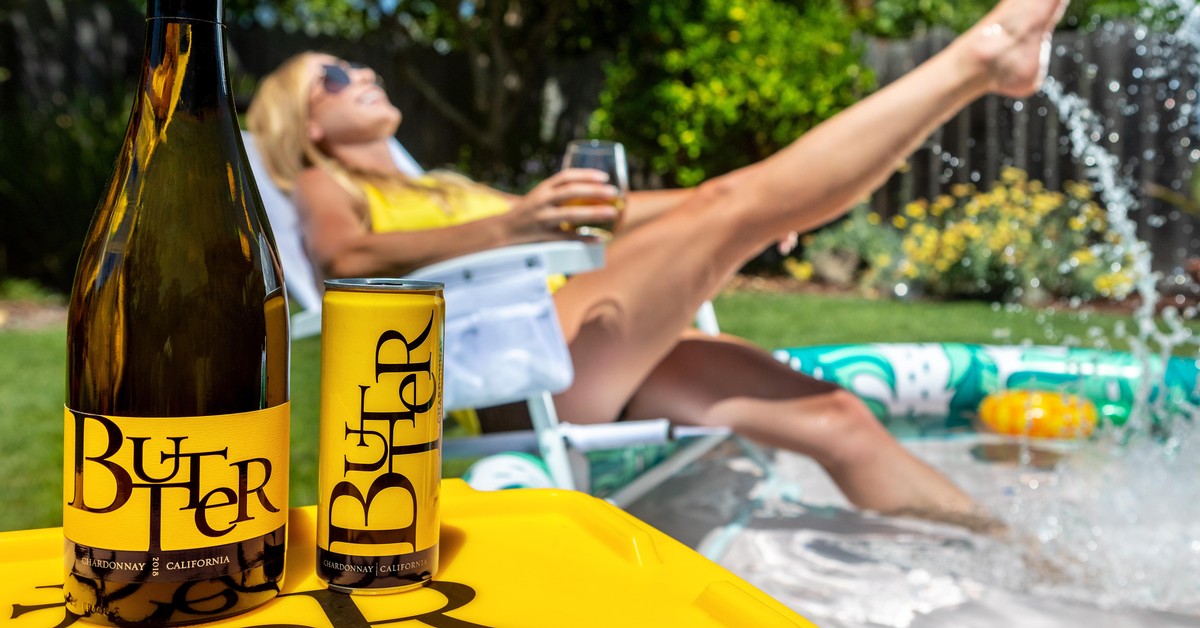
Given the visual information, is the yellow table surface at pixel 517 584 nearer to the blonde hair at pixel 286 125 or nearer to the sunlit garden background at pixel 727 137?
the blonde hair at pixel 286 125

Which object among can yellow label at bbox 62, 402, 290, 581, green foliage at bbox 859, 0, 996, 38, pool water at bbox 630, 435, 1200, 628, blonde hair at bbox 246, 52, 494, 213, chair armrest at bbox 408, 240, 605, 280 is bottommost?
pool water at bbox 630, 435, 1200, 628

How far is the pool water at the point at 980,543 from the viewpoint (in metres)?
1.81

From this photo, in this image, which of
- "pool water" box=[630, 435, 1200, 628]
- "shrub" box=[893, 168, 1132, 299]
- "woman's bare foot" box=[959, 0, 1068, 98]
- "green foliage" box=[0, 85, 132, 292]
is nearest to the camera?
"pool water" box=[630, 435, 1200, 628]

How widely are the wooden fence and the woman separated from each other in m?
4.97

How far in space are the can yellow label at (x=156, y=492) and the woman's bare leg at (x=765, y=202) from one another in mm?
1456

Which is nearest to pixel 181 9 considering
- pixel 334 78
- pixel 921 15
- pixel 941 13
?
pixel 334 78

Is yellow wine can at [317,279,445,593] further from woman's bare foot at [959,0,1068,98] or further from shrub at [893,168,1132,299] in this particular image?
shrub at [893,168,1132,299]

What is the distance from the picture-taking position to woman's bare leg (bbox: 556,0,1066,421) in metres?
1.94

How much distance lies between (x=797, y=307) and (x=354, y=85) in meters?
3.88

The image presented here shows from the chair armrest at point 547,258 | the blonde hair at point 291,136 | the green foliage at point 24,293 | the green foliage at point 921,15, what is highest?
the green foliage at point 921,15

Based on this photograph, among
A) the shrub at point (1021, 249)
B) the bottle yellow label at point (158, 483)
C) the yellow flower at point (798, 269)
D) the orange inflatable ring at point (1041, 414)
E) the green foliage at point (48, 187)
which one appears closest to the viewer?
the bottle yellow label at point (158, 483)

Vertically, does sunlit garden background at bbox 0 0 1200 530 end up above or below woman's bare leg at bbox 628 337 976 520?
above

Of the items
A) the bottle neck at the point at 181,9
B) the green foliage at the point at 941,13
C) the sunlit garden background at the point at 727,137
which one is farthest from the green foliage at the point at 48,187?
the green foliage at the point at 941,13

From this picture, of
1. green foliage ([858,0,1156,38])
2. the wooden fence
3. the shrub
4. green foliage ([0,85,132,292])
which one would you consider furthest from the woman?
green foliage ([858,0,1156,38])
